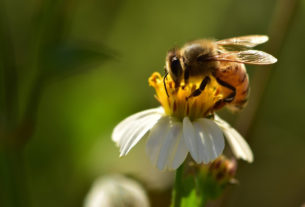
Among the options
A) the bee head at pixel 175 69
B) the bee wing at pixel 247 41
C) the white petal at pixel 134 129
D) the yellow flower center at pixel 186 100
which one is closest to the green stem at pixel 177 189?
the white petal at pixel 134 129

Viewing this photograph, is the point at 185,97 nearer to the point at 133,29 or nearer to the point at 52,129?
the point at 52,129

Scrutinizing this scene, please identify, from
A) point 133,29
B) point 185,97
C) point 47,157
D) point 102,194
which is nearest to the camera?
point 185,97

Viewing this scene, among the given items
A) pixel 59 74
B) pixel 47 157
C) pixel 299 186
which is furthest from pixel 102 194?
pixel 299 186

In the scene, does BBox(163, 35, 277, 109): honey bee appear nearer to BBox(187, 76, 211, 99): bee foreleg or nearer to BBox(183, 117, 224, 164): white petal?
BBox(187, 76, 211, 99): bee foreleg

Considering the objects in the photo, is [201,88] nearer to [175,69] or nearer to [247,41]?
[175,69]

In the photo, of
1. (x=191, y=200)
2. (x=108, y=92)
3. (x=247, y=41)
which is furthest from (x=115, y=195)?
(x=108, y=92)

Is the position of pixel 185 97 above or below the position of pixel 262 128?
above

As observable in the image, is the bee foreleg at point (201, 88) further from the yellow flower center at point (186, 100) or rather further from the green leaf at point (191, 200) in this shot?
the green leaf at point (191, 200)
